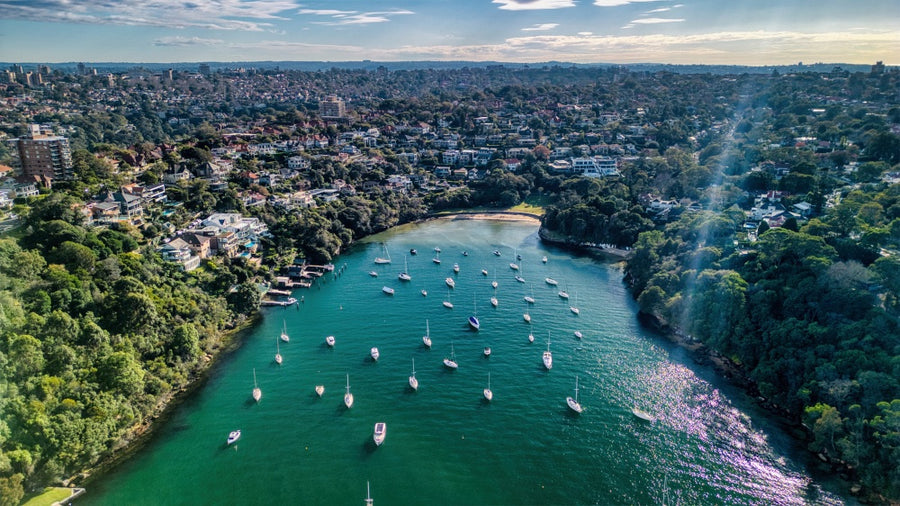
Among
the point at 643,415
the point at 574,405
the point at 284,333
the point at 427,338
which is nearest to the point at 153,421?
the point at 284,333

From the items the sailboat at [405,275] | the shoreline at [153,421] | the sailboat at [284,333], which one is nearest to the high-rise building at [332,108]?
the sailboat at [405,275]

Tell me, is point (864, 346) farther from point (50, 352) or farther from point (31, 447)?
point (50, 352)

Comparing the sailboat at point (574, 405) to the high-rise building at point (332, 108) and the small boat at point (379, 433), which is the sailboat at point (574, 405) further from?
the high-rise building at point (332, 108)

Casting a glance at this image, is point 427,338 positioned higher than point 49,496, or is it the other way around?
point 427,338

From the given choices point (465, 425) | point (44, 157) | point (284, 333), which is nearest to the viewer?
point (465, 425)

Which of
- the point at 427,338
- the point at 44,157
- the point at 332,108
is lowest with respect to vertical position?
the point at 427,338

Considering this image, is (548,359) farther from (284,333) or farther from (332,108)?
(332,108)

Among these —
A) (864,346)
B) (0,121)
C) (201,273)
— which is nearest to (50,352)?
(201,273)

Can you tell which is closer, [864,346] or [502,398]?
[864,346]
